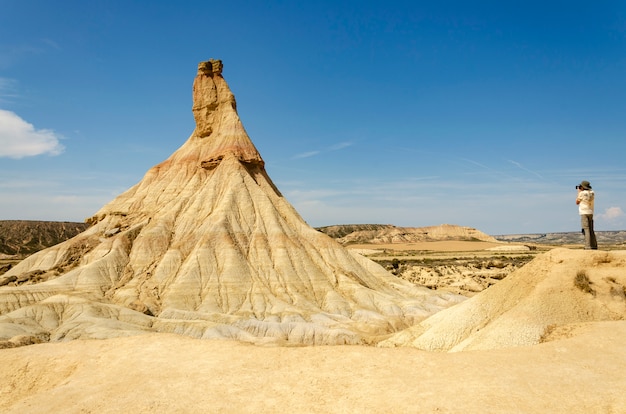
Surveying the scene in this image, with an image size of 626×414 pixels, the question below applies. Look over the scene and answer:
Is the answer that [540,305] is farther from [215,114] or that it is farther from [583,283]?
[215,114]

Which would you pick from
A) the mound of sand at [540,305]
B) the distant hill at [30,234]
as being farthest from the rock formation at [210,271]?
the distant hill at [30,234]

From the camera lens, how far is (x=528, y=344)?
15023 millimetres

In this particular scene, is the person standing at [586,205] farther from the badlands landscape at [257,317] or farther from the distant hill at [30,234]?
the distant hill at [30,234]

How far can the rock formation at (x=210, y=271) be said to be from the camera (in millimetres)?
40375

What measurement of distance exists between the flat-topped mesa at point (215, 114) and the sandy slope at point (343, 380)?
177 ft

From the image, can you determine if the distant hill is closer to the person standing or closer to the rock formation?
the rock formation

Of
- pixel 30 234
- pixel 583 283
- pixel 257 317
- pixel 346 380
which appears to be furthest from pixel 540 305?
pixel 30 234

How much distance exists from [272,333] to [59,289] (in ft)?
81.5

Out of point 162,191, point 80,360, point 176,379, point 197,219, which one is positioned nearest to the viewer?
point 176,379

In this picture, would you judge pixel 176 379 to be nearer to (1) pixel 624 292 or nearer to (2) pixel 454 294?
(1) pixel 624 292

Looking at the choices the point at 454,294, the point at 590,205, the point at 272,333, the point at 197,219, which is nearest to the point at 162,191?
the point at 197,219

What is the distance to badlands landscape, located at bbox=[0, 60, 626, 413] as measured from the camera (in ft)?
39.5

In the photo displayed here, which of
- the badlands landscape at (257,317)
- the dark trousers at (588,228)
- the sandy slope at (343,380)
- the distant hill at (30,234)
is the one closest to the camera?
the sandy slope at (343,380)

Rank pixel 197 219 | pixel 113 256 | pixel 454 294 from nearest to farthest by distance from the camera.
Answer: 1. pixel 113 256
2. pixel 197 219
3. pixel 454 294
